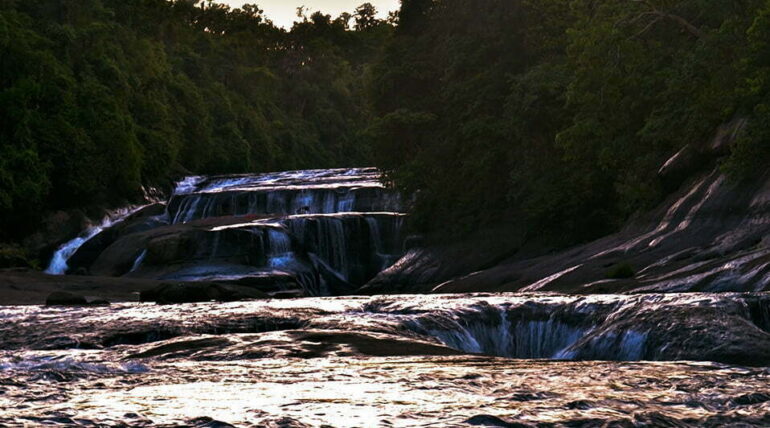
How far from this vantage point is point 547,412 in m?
7.44

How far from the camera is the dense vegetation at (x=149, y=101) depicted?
1674 inches

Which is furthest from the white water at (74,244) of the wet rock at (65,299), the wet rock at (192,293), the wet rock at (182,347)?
the wet rock at (182,347)

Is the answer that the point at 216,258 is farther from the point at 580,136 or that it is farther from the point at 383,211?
the point at 580,136

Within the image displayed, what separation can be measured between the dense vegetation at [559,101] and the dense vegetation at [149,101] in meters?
4.75

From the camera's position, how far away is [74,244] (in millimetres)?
42281

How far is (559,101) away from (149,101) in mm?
30883

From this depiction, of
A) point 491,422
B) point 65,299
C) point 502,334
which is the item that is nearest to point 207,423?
point 491,422

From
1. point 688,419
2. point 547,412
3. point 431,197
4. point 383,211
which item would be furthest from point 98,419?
point 383,211

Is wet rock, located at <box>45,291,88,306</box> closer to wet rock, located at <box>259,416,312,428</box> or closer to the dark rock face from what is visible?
the dark rock face

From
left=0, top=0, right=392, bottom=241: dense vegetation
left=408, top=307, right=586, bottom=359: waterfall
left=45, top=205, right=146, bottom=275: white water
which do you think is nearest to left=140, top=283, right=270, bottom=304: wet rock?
left=408, top=307, right=586, bottom=359: waterfall

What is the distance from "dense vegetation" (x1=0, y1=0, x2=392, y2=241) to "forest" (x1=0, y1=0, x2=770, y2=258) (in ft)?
0.44

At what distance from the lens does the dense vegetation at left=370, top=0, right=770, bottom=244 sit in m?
24.5

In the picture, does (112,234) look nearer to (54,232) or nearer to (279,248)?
(54,232)

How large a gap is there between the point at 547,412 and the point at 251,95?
8576 centimetres
